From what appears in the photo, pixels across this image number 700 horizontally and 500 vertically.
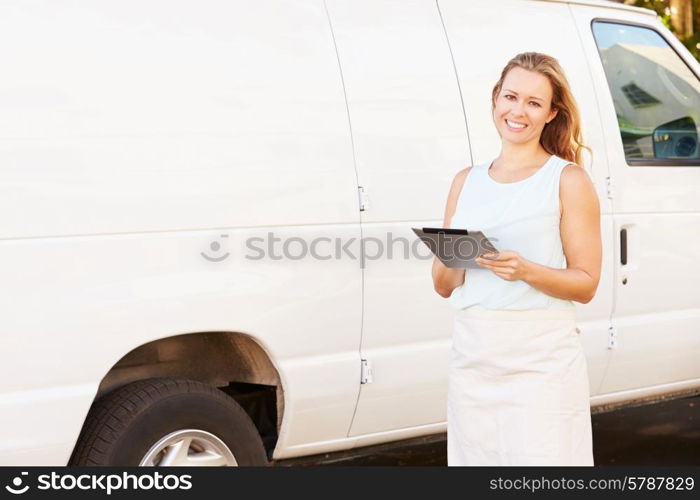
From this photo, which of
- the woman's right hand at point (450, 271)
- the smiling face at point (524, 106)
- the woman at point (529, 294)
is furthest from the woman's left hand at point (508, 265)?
the smiling face at point (524, 106)

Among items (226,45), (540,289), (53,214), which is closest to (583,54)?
(226,45)

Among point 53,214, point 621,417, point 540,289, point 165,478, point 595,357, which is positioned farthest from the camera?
point 621,417

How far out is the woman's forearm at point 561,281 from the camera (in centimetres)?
351

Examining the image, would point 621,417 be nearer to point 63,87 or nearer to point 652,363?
point 652,363

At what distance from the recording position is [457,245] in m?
3.53

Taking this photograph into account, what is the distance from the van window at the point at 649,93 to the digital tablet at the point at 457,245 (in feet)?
7.80

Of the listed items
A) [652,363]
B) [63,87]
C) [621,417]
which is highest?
[63,87]

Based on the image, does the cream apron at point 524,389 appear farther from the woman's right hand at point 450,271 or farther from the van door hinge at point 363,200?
the van door hinge at point 363,200

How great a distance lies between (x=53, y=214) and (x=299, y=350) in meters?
1.12

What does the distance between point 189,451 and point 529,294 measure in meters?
1.47

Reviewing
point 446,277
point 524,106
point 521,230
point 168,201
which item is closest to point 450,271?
point 446,277

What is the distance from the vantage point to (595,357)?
5523mm

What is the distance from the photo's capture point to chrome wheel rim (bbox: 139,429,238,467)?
4.25m

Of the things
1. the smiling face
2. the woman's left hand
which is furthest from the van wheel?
the smiling face
